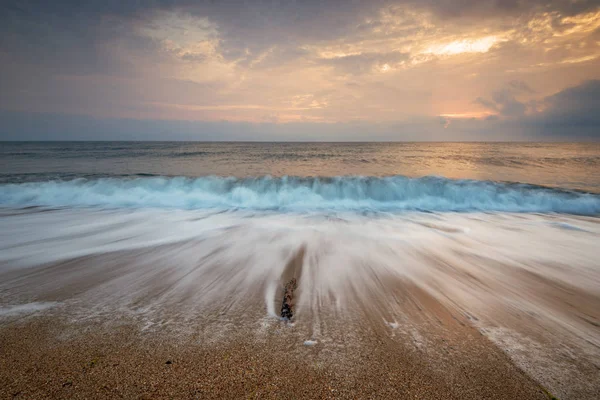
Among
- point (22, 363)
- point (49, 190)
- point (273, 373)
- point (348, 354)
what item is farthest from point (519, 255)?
point (49, 190)

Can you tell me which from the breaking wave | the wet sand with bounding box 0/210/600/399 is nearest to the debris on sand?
the wet sand with bounding box 0/210/600/399

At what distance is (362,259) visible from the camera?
14.0 feet

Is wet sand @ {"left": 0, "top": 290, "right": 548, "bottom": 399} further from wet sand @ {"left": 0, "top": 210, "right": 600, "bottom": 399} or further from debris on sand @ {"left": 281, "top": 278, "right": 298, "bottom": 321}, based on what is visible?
debris on sand @ {"left": 281, "top": 278, "right": 298, "bottom": 321}

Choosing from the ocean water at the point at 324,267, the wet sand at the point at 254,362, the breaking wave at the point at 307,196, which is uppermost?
the breaking wave at the point at 307,196

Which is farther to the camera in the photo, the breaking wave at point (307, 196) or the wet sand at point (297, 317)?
the breaking wave at point (307, 196)

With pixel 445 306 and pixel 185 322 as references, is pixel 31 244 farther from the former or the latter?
pixel 445 306

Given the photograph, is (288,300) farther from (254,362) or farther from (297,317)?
(254,362)

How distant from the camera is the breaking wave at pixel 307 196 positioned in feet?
28.6

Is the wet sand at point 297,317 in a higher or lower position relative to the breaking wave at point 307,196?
lower

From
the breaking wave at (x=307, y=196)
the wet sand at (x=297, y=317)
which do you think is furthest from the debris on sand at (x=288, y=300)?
the breaking wave at (x=307, y=196)

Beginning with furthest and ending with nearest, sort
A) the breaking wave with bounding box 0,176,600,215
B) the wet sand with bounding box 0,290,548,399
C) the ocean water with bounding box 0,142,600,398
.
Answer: the breaking wave with bounding box 0,176,600,215 → the ocean water with bounding box 0,142,600,398 → the wet sand with bounding box 0,290,548,399

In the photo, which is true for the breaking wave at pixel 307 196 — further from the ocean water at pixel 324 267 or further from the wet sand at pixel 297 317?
the wet sand at pixel 297 317

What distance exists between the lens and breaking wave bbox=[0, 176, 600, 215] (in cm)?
870

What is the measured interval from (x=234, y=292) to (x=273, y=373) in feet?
4.67
